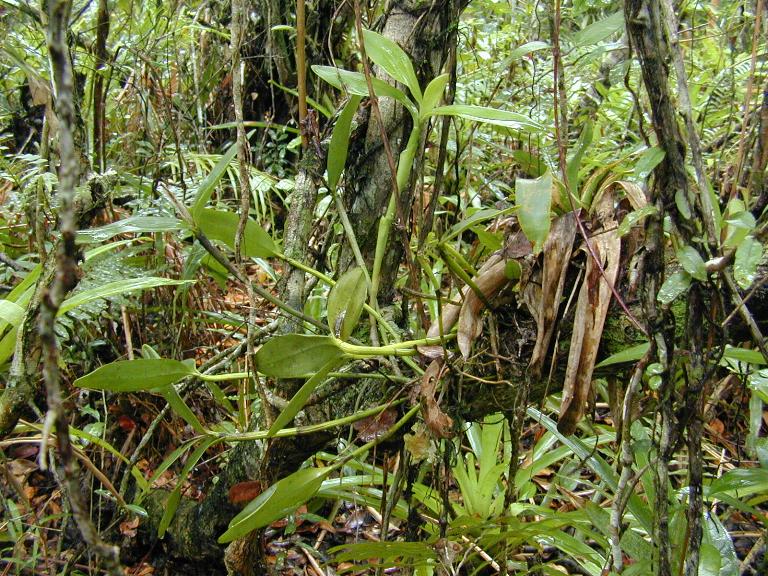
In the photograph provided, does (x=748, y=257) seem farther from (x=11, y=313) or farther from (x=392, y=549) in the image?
(x=11, y=313)

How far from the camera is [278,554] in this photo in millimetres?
1387

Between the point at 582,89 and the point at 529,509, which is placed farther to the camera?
the point at 582,89

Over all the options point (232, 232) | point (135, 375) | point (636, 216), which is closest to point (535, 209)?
point (636, 216)

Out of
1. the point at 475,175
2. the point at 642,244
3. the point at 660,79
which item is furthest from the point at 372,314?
the point at 475,175

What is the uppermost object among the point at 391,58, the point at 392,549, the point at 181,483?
the point at 391,58

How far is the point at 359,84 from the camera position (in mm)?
911

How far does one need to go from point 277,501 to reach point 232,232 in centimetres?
40

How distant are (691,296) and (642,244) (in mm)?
115

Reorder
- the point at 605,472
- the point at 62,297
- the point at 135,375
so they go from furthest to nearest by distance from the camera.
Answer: the point at 605,472 < the point at 135,375 < the point at 62,297

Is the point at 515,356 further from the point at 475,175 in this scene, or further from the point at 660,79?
the point at 475,175

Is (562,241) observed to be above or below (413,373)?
above

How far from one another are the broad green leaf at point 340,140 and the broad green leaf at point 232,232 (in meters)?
0.15

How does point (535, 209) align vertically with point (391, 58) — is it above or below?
below

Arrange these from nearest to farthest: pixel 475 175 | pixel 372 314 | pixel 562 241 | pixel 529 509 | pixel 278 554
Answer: pixel 562 241 → pixel 372 314 → pixel 529 509 → pixel 278 554 → pixel 475 175
